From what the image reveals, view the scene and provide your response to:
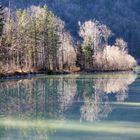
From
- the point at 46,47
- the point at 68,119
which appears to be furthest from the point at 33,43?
the point at 68,119

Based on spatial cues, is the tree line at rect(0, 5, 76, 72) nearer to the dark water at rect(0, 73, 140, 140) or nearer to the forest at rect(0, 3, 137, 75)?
the forest at rect(0, 3, 137, 75)

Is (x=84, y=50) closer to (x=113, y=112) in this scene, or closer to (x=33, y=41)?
(x=33, y=41)

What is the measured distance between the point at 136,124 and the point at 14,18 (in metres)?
51.2

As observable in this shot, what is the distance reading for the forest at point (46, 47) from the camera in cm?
5562

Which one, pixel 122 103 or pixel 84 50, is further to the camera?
pixel 84 50

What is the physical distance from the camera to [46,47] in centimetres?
6931

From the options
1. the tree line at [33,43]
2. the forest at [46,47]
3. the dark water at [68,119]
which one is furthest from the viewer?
the forest at [46,47]

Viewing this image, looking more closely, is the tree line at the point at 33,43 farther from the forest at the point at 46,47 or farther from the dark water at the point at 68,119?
the dark water at the point at 68,119

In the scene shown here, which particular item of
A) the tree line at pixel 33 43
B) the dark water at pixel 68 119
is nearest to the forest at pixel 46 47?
the tree line at pixel 33 43

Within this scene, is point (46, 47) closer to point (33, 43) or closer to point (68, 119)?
point (33, 43)

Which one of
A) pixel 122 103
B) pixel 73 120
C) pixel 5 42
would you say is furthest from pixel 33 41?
pixel 73 120

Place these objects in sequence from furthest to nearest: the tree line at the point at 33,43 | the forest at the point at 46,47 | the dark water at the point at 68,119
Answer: the forest at the point at 46,47, the tree line at the point at 33,43, the dark water at the point at 68,119

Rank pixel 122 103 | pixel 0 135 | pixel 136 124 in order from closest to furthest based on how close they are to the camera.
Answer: pixel 0 135 → pixel 136 124 → pixel 122 103

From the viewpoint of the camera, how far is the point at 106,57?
83.4 m
